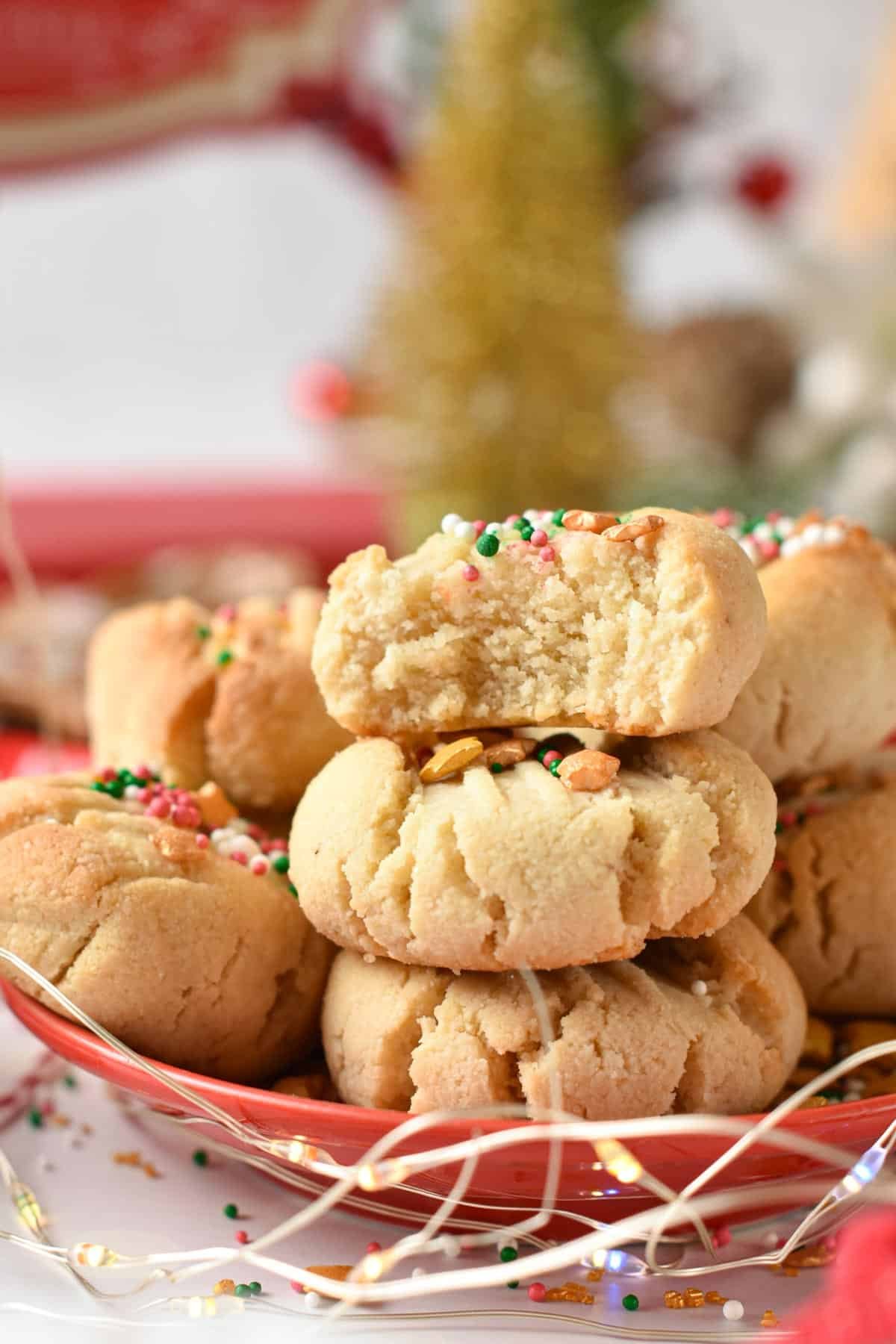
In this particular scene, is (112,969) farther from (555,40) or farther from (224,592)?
(555,40)

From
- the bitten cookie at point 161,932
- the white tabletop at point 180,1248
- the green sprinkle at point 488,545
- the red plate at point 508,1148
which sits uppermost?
the green sprinkle at point 488,545

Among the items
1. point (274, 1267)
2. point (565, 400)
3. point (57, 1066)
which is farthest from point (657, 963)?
point (565, 400)

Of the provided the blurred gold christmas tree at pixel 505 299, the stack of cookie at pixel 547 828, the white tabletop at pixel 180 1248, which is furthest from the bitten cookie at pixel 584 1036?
the blurred gold christmas tree at pixel 505 299

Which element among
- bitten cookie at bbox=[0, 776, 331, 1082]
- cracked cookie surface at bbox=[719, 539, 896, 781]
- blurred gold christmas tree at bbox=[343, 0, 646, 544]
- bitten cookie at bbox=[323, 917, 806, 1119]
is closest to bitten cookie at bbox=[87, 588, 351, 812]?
bitten cookie at bbox=[0, 776, 331, 1082]

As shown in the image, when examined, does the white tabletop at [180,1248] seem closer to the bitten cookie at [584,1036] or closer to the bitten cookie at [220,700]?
the bitten cookie at [584,1036]

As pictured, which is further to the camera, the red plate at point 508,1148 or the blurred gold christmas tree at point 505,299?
the blurred gold christmas tree at point 505,299

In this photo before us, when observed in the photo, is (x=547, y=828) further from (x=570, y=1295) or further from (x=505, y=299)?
(x=505, y=299)
